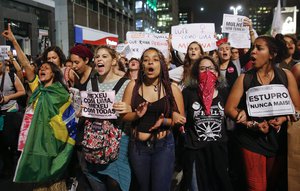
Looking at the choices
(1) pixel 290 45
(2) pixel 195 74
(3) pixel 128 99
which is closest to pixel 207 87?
(2) pixel 195 74

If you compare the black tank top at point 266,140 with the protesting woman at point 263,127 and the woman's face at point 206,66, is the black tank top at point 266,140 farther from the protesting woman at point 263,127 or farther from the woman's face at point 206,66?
the woman's face at point 206,66

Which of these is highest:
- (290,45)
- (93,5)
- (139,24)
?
(139,24)

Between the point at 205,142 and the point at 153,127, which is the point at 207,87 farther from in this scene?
the point at 153,127

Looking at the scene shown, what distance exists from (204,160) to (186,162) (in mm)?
220

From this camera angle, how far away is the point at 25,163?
377 centimetres

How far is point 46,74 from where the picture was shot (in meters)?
4.27

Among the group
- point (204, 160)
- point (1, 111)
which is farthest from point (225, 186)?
point (1, 111)

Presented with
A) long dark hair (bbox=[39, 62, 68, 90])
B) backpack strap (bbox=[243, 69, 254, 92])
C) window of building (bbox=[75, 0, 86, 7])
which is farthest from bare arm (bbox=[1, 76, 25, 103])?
window of building (bbox=[75, 0, 86, 7])

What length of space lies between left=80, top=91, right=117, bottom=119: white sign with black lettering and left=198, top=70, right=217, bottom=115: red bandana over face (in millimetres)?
1063

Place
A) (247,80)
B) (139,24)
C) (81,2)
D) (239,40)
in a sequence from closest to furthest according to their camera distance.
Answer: (247,80), (239,40), (81,2), (139,24)

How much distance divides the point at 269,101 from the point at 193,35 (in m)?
3.68

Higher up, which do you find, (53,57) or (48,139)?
(53,57)

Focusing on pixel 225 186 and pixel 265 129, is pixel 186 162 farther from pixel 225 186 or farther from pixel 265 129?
pixel 265 129

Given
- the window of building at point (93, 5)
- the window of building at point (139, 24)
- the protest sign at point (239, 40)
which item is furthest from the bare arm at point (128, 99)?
the window of building at point (139, 24)
